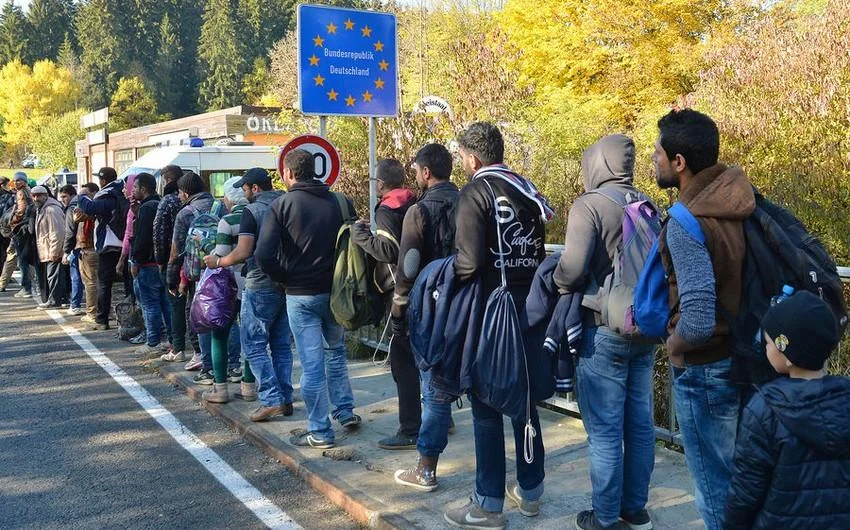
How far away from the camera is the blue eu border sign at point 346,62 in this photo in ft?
24.1

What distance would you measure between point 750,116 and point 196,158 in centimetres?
1013

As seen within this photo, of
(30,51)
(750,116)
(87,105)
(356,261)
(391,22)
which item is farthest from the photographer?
(30,51)

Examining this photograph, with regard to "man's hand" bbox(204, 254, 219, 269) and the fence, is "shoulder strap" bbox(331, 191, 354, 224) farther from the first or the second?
the fence

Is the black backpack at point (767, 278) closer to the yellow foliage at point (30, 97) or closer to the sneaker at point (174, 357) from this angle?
the sneaker at point (174, 357)

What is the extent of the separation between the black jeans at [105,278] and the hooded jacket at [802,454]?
9.08 metres

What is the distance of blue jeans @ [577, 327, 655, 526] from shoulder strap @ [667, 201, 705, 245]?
0.89 metres

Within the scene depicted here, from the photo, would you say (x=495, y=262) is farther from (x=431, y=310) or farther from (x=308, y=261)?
(x=308, y=261)

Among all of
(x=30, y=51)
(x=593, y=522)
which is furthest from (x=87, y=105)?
(x=593, y=522)

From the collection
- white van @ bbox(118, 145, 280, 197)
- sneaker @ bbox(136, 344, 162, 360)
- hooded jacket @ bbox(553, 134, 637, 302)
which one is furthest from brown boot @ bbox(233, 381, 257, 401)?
white van @ bbox(118, 145, 280, 197)

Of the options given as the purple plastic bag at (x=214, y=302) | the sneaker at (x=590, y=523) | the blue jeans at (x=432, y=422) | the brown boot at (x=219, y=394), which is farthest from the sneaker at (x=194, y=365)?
the sneaker at (x=590, y=523)

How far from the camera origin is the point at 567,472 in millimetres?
4723

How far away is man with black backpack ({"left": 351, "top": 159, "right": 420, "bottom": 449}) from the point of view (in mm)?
4934

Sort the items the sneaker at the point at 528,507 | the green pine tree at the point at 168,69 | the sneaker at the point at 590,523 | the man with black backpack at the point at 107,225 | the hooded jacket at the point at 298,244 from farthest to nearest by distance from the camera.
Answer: the green pine tree at the point at 168,69 < the man with black backpack at the point at 107,225 < the hooded jacket at the point at 298,244 < the sneaker at the point at 528,507 < the sneaker at the point at 590,523

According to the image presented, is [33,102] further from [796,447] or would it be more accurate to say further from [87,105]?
[796,447]
